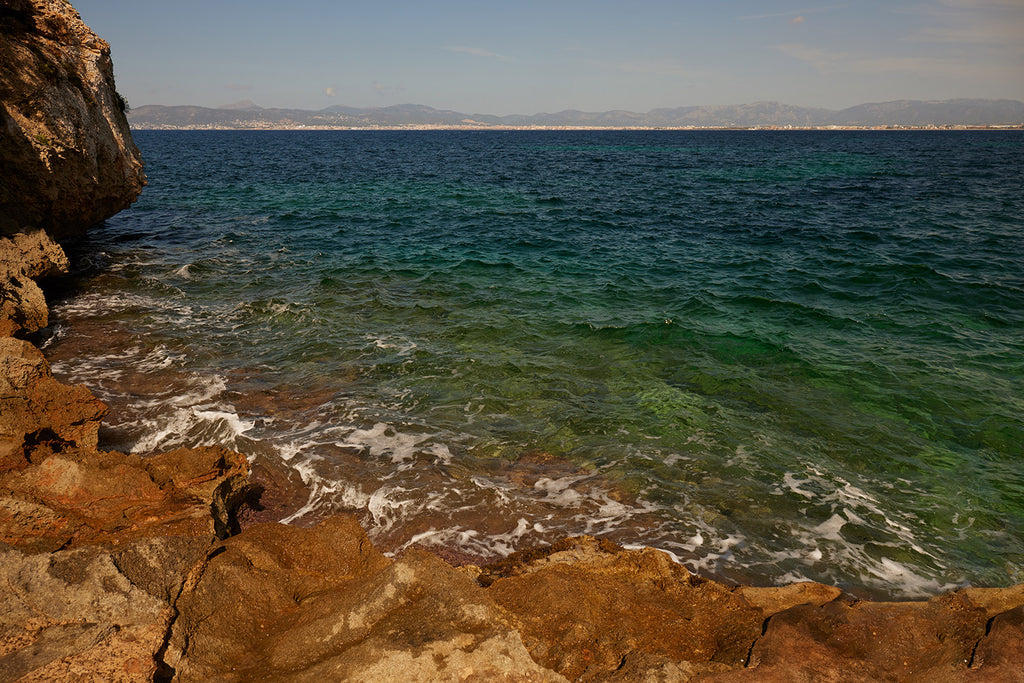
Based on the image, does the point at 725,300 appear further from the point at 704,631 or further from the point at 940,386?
the point at 704,631

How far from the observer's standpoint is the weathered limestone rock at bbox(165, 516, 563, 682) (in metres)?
3.92

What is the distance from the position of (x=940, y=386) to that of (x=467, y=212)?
2466 cm

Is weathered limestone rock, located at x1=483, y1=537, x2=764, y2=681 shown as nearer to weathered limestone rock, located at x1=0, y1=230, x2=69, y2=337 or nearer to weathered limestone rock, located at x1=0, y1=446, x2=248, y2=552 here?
weathered limestone rock, located at x1=0, y1=446, x2=248, y2=552

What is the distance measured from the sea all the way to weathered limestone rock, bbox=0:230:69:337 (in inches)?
35.1

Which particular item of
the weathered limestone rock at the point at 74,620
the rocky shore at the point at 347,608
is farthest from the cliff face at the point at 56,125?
the weathered limestone rock at the point at 74,620

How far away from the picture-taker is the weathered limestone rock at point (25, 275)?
440 inches

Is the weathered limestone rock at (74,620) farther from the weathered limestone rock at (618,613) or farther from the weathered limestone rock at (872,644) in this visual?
the weathered limestone rock at (872,644)

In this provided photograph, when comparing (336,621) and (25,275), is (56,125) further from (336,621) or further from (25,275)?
(336,621)

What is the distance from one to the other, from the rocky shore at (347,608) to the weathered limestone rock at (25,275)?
6.21 m

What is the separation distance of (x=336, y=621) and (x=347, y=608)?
5.8 inches

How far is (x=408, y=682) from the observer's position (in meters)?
3.74

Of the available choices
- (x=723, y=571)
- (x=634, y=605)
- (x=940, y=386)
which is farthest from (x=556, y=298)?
(x=634, y=605)

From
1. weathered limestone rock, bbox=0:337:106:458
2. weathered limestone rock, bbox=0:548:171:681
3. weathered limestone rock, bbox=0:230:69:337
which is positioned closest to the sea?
weathered limestone rock, bbox=0:230:69:337

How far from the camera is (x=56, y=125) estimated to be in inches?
575
